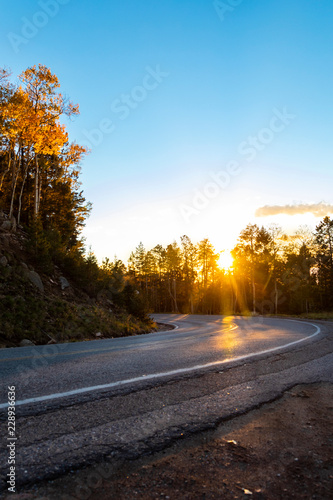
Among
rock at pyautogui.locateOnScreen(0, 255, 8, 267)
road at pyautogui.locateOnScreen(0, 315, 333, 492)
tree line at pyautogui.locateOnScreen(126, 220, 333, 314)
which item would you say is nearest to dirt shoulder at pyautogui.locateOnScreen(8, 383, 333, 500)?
road at pyautogui.locateOnScreen(0, 315, 333, 492)

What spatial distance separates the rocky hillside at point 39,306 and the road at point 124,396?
4057 mm

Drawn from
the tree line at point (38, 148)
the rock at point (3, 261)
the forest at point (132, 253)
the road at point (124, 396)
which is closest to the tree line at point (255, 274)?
the forest at point (132, 253)

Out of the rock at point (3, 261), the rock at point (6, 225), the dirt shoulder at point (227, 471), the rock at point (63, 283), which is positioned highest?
the rock at point (6, 225)

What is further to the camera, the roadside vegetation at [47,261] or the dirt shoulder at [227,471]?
the roadside vegetation at [47,261]

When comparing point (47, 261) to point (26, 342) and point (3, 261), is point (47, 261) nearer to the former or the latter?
point (3, 261)

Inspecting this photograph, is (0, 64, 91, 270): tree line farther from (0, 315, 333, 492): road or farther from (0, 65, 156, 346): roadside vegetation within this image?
(0, 315, 333, 492): road

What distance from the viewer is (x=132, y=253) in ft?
224

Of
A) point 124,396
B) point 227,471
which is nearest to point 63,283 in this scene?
point 124,396

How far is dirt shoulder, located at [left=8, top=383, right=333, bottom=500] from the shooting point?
1650 mm

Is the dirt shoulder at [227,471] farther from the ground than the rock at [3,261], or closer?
closer

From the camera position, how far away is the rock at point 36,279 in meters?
13.0

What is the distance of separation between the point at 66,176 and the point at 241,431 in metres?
25.9

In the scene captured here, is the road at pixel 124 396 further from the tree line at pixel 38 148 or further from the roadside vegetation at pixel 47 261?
the tree line at pixel 38 148

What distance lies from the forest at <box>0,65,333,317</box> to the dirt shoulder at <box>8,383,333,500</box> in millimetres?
14050
